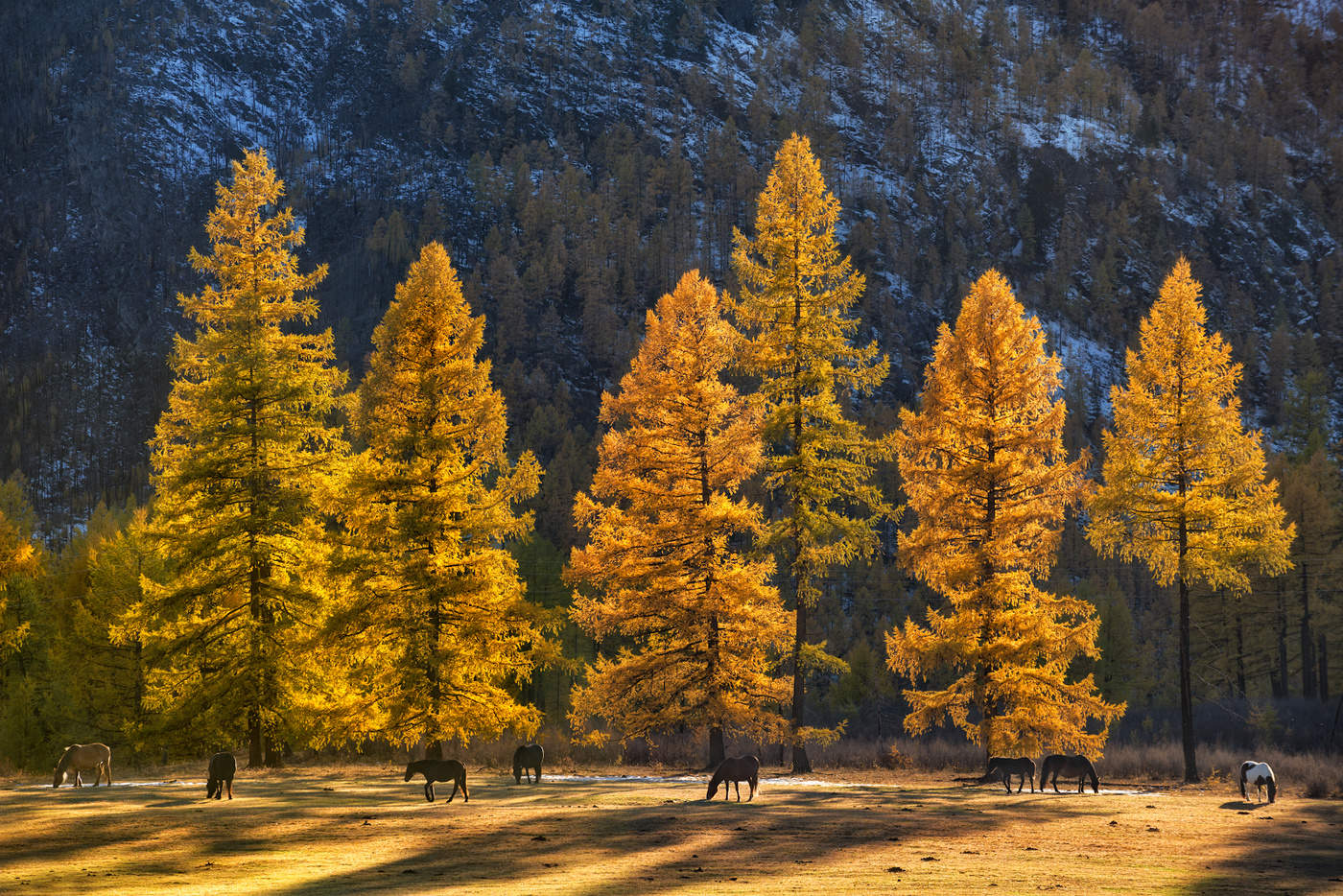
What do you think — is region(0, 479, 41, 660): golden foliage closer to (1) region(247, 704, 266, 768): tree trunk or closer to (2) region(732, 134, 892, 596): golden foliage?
(1) region(247, 704, 266, 768): tree trunk

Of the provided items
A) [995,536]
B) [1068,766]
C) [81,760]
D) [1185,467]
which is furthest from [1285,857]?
[81,760]

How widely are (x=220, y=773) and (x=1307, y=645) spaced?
70538mm

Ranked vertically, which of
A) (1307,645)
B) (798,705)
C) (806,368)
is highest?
(806,368)

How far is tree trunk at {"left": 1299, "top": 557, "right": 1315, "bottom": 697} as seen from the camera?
64131 mm

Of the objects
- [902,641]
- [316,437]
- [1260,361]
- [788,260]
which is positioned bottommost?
[902,641]

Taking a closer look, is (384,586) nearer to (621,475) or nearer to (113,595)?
(621,475)

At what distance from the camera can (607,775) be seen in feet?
91.3

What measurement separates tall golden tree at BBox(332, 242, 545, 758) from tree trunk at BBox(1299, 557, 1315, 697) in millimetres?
52879

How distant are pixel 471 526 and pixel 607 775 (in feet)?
23.4

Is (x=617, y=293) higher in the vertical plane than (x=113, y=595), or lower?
higher

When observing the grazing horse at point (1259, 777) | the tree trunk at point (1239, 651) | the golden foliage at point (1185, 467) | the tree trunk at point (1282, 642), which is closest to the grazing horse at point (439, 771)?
the grazing horse at point (1259, 777)

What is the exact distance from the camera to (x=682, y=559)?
30062 mm

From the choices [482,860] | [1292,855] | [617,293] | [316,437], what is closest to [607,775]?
[316,437]

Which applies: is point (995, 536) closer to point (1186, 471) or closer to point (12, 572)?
point (1186, 471)
